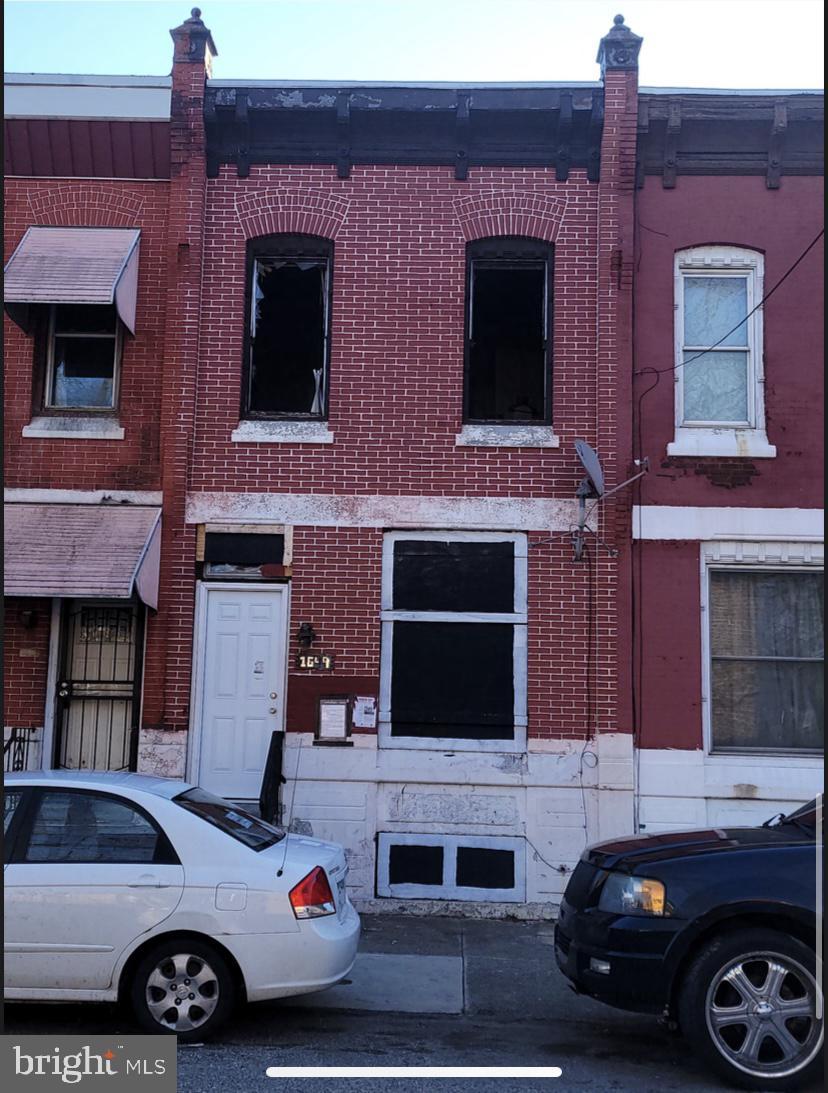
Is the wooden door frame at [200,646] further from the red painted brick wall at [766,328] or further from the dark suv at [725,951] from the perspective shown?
the dark suv at [725,951]

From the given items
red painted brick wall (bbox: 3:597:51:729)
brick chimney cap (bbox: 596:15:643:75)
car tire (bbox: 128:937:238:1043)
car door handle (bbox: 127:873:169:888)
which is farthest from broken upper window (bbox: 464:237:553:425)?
car tire (bbox: 128:937:238:1043)

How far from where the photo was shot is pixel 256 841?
6938 millimetres

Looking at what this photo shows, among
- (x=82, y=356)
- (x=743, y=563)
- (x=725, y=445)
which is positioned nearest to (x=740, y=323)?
(x=725, y=445)

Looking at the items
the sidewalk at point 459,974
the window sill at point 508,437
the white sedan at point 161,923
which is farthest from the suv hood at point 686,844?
the window sill at point 508,437

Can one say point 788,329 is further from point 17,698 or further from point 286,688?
point 17,698

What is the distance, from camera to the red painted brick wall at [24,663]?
1084cm

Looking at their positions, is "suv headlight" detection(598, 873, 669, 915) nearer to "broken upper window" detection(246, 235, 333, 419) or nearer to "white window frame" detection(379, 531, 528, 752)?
"white window frame" detection(379, 531, 528, 752)

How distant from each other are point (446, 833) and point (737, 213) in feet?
22.4

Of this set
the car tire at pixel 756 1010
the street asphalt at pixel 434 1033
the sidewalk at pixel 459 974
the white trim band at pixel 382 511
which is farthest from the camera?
the white trim band at pixel 382 511

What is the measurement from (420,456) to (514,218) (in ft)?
8.72

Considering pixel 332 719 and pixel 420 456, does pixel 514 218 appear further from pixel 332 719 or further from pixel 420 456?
pixel 332 719

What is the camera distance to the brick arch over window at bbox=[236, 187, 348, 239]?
37.4ft

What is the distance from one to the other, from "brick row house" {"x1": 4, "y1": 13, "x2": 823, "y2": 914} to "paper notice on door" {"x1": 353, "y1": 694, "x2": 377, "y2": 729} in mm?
35

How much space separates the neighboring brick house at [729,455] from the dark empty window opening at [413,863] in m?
2.04
